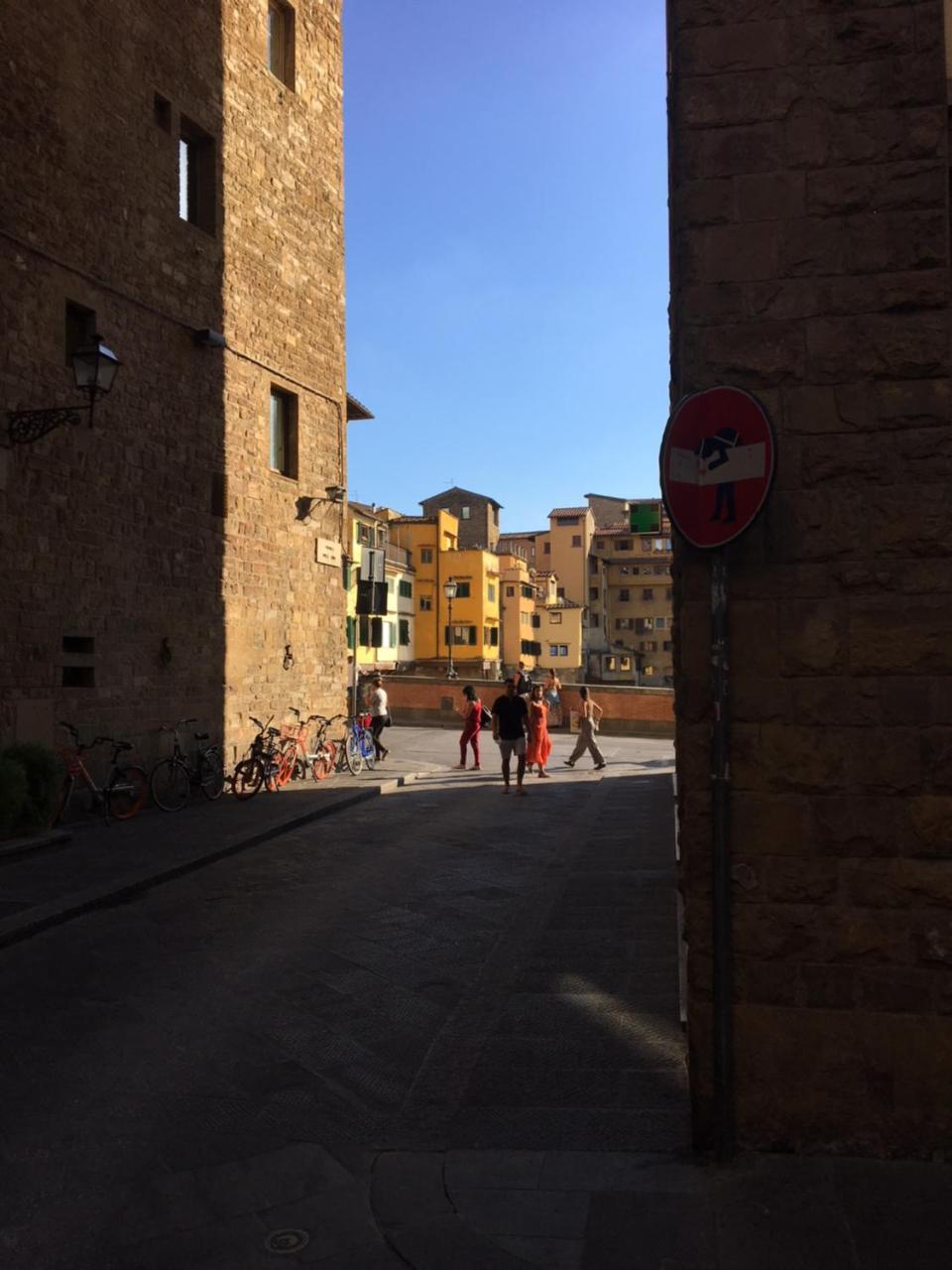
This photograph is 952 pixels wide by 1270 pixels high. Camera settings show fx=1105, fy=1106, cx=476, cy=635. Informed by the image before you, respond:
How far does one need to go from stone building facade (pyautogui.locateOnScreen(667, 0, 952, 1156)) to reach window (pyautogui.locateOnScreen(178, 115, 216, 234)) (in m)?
13.8

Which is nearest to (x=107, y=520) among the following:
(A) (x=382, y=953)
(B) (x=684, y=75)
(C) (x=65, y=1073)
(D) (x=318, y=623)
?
(D) (x=318, y=623)

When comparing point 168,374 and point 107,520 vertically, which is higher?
point 168,374

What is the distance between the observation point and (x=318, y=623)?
19359 millimetres

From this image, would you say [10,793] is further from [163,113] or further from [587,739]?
[587,739]

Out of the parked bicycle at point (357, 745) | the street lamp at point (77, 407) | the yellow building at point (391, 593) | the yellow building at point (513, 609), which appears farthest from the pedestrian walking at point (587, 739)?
the yellow building at point (513, 609)

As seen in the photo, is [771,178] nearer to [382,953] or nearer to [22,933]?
[382,953]

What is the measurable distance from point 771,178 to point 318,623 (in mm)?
15932

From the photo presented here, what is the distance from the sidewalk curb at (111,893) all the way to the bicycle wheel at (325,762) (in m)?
4.57

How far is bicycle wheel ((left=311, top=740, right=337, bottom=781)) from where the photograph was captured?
1819 centimetres

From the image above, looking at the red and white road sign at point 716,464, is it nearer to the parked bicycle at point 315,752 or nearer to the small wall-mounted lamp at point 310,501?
the parked bicycle at point 315,752

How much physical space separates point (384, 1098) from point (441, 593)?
212 ft

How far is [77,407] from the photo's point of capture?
11930 mm

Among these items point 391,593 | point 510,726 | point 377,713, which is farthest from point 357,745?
point 391,593

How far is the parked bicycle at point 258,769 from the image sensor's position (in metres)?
15.7
